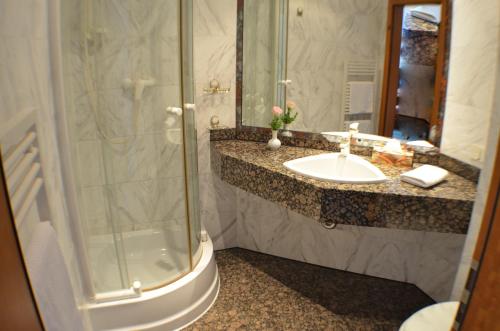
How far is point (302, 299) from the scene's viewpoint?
2.22m

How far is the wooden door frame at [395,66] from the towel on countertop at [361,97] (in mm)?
73

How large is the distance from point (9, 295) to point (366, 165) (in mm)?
→ 1894

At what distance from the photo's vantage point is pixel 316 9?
2.16 m

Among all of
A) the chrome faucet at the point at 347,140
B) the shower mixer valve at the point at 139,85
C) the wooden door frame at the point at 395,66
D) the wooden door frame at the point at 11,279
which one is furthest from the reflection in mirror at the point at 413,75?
the wooden door frame at the point at 11,279

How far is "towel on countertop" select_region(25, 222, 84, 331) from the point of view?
574 mm

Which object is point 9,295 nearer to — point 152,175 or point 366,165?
point 152,175

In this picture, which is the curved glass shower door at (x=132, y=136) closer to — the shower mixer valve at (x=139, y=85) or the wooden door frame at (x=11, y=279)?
the shower mixer valve at (x=139, y=85)

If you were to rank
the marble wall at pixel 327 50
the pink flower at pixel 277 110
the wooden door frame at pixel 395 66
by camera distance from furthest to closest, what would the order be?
the pink flower at pixel 277 110, the marble wall at pixel 327 50, the wooden door frame at pixel 395 66

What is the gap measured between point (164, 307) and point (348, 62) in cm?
173

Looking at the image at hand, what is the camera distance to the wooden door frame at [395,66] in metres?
1.86

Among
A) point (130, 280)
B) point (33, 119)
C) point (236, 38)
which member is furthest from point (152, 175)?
point (33, 119)

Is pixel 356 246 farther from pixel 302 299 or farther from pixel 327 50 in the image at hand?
pixel 327 50

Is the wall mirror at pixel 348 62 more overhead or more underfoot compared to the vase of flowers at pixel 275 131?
more overhead

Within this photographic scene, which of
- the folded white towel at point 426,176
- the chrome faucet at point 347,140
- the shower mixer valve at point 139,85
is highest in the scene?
the shower mixer valve at point 139,85
